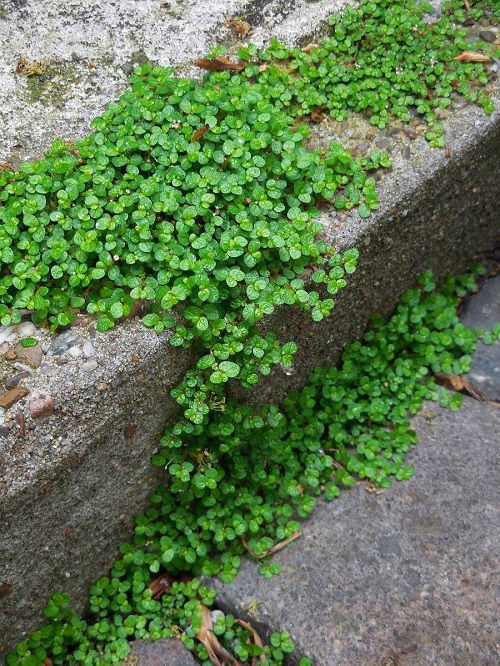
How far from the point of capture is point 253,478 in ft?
9.07

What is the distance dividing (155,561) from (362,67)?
2.47 m

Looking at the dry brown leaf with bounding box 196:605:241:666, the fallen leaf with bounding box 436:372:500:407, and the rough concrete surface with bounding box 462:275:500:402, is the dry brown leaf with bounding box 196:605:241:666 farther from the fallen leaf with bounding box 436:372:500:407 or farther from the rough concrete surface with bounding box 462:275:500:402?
the rough concrete surface with bounding box 462:275:500:402

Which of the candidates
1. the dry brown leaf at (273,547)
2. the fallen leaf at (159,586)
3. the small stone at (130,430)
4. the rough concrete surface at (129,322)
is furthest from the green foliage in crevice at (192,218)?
the fallen leaf at (159,586)

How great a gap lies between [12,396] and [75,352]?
26cm

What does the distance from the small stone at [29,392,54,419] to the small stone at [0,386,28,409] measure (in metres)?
0.04

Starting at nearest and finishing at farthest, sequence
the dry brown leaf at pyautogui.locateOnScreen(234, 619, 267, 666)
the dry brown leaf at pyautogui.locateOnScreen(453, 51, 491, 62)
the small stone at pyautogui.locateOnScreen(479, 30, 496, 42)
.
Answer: the dry brown leaf at pyautogui.locateOnScreen(234, 619, 267, 666)
the dry brown leaf at pyautogui.locateOnScreen(453, 51, 491, 62)
the small stone at pyautogui.locateOnScreen(479, 30, 496, 42)

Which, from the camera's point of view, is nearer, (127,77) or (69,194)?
(69,194)

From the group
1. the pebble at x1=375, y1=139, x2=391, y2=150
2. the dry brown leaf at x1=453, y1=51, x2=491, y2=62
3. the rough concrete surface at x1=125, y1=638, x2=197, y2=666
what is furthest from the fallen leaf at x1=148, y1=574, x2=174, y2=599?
the dry brown leaf at x1=453, y1=51, x2=491, y2=62

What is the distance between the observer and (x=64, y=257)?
7.59 feet

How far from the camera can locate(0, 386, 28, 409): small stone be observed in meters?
2.13

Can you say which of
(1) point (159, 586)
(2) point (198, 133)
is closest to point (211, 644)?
(1) point (159, 586)

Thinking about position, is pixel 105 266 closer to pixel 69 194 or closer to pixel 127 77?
pixel 69 194

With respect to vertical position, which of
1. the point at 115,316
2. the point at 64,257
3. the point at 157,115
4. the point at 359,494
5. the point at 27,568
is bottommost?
the point at 359,494

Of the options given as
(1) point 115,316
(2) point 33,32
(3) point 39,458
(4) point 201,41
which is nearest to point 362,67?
(4) point 201,41
